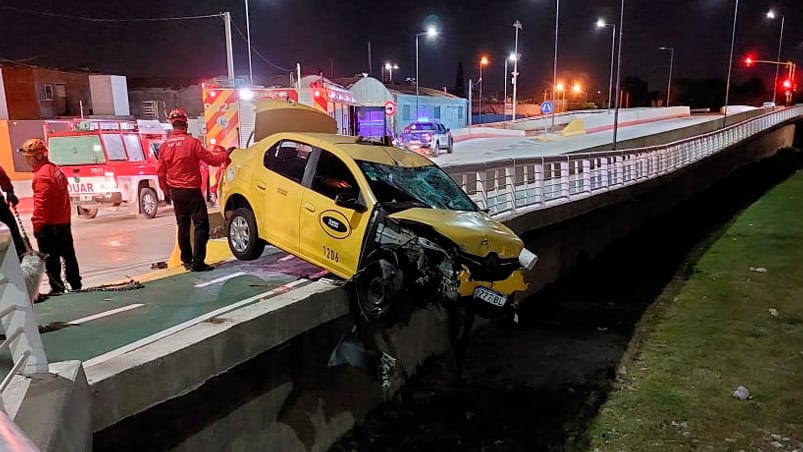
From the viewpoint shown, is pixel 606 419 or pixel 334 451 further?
pixel 606 419

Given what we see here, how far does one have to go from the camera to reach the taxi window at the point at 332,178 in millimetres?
6316

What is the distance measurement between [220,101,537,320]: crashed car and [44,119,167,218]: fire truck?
1030 cm

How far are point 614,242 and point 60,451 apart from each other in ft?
50.9

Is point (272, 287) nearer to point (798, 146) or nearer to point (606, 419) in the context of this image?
point (606, 419)

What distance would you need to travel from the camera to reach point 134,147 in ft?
58.1

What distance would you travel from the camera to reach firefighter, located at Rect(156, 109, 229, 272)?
7.07 m

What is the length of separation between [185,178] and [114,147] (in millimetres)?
11336

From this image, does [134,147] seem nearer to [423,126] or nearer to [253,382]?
[253,382]

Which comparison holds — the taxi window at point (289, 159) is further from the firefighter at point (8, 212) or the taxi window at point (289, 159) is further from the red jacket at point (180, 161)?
the firefighter at point (8, 212)

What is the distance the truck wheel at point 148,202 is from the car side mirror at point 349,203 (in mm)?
12000

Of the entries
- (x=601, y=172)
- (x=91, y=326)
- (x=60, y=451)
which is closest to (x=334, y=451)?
(x=91, y=326)

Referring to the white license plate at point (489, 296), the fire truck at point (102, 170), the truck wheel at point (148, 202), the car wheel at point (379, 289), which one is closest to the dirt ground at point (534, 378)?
the car wheel at point (379, 289)

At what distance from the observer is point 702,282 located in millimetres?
13031

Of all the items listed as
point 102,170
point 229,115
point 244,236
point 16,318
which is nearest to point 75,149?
point 102,170
